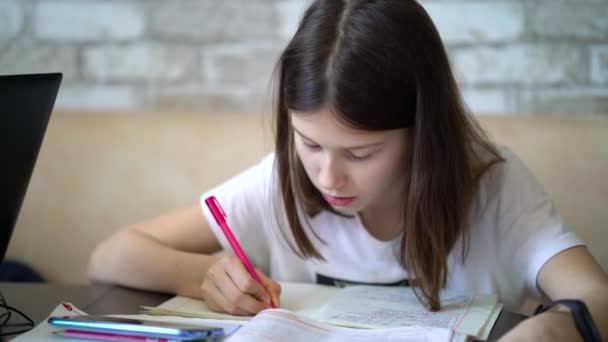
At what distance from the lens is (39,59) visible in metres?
1.79

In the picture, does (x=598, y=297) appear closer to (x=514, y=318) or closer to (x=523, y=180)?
(x=514, y=318)

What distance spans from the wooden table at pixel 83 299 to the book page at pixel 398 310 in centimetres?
4

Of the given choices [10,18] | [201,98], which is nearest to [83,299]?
[201,98]

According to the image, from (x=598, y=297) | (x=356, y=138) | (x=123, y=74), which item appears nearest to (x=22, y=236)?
(x=123, y=74)

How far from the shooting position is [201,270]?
1105 mm

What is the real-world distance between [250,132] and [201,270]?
0.46m

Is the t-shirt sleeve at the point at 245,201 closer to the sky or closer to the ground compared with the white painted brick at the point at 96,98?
closer to the ground

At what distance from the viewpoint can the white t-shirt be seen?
108cm

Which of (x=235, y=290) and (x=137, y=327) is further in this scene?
(x=235, y=290)

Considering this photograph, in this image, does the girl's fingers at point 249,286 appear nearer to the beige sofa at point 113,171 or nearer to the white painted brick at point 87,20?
the beige sofa at point 113,171

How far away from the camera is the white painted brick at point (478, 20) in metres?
1.56

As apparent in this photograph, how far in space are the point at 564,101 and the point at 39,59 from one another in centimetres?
120

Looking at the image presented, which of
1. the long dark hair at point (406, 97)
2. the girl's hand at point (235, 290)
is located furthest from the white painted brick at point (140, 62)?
the girl's hand at point (235, 290)

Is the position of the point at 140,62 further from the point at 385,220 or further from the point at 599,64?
the point at 599,64
